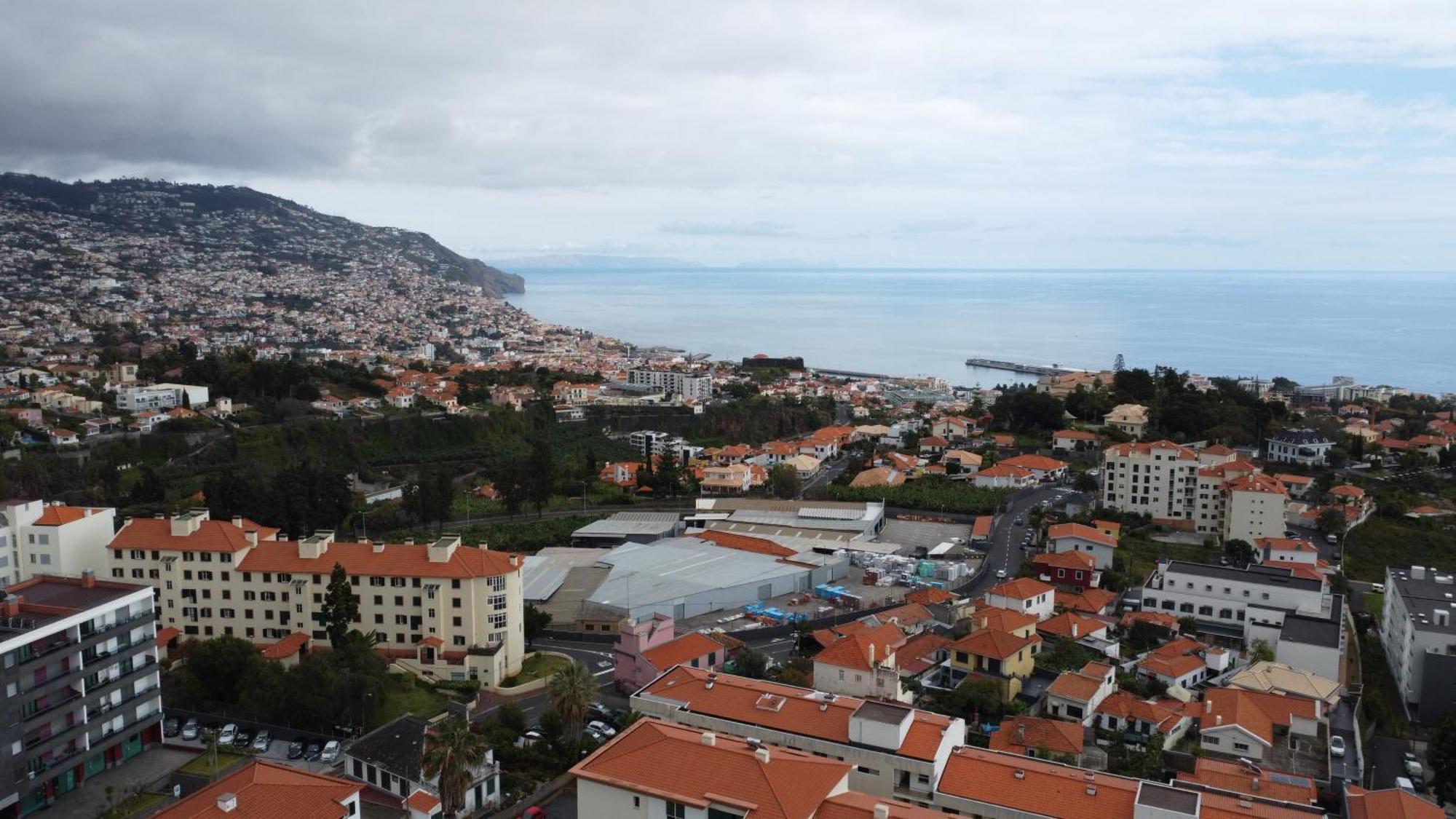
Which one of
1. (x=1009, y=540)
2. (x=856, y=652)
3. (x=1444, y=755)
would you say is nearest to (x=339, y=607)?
(x=856, y=652)

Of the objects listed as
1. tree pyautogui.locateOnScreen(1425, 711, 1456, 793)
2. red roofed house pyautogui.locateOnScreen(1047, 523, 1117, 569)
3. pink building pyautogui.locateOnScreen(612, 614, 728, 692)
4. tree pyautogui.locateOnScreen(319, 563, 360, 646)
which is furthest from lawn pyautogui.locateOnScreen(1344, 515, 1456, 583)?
tree pyautogui.locateOnScreen(319, 563, 360, 646)

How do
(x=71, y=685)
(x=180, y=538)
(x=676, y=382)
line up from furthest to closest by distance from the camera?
(x=676, y=382) < (x=180, y=538) < (x=71, y=685)

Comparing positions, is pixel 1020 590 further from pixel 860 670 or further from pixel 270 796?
pixel 270 796

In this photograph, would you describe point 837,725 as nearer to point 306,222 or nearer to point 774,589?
point 774,589

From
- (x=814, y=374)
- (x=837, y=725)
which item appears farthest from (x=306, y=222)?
(x=837, y=725)

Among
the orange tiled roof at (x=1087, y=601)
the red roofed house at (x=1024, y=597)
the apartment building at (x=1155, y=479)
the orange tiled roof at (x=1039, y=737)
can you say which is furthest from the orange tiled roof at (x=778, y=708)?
the apartment building at (x=1155, y=479)

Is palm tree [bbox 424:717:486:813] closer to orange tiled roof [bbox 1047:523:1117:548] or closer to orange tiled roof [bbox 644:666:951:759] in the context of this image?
orange tiled roof [bbox 644:666:951:759]
